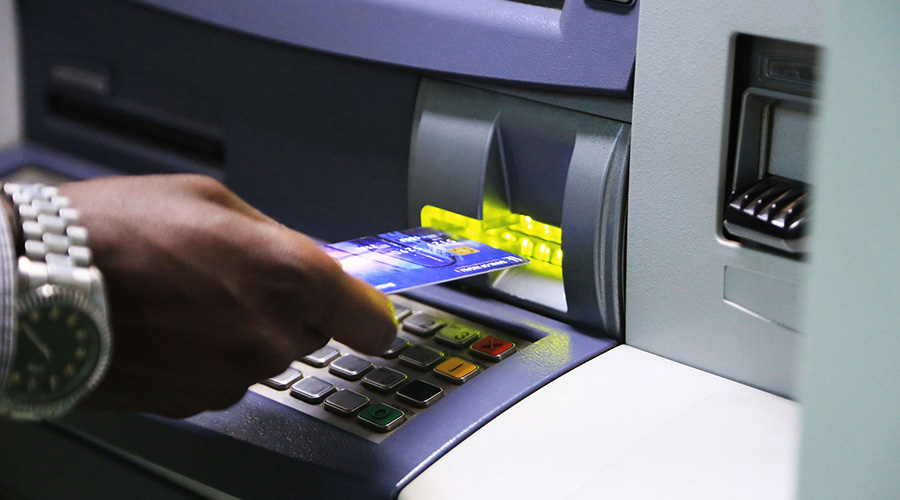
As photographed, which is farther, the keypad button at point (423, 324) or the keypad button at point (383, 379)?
the keypad button at point (423, 324)

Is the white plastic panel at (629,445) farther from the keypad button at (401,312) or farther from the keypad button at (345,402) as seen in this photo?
the keypad button at (401,312)

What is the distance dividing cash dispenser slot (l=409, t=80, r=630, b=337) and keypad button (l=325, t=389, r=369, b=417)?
0.85ft

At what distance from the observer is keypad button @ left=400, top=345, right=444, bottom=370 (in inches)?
36.7

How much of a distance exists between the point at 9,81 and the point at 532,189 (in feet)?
3.50

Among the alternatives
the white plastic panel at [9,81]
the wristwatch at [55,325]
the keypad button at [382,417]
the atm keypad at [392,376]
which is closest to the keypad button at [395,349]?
the atm keypad at [392,376]

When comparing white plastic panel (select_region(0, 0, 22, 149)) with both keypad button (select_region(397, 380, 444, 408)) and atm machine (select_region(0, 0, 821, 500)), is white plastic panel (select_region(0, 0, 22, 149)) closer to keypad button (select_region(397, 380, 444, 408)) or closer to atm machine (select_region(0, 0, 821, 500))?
atm machine (select_region(0, 0, 821, 500))

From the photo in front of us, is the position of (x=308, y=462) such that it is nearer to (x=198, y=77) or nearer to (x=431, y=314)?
(x=431, y=314)

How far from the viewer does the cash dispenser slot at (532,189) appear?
0.94 metres

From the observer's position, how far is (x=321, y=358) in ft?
3.13

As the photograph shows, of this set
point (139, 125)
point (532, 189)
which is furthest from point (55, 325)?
point (139, 125)

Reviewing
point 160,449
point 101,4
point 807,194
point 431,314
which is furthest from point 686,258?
point 101,4

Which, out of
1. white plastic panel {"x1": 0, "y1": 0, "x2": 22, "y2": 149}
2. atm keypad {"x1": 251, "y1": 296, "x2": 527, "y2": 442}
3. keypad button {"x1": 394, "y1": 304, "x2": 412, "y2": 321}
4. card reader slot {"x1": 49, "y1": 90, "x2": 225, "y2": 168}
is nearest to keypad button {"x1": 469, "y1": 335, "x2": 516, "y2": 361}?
atm keypad {"x1": 251, "y1": 296, "x2": 527, "y2": 442}

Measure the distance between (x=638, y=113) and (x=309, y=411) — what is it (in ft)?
1.46

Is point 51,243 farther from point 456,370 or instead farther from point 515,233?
point 515,233
